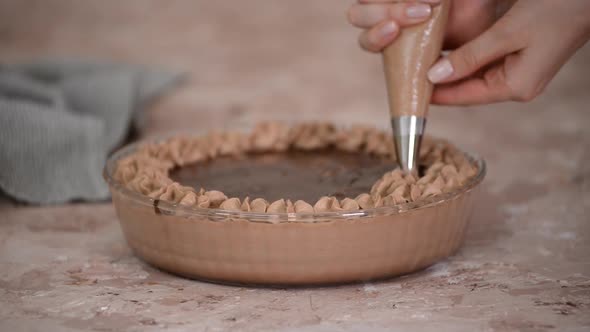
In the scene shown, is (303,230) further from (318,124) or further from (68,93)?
(68,93)

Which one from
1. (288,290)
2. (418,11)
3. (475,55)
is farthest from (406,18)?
(288,290)

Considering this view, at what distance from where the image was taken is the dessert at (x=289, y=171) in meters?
1.33

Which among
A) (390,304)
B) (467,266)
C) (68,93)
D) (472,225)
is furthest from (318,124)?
(68,93)

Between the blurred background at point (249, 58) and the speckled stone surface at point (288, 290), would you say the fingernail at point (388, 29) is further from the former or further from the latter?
the blurred background at point (249, 58)

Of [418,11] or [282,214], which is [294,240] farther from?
[418,11]

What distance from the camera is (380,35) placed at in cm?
150

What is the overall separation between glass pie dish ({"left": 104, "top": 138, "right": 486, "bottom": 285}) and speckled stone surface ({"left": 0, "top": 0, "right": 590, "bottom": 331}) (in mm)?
37

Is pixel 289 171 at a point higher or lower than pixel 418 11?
lower

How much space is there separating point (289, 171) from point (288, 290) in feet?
1.22

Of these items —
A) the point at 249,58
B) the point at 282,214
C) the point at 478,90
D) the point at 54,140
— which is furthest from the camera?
the point at 249,58

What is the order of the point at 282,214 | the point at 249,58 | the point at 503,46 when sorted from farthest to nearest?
the point at 249,58, the point at 503,46, the point at 282,214

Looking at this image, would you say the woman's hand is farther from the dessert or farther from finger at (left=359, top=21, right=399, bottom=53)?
the dessert

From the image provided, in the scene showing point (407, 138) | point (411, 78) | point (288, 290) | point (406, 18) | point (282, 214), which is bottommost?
point (288, 290)

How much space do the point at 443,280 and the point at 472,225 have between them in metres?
0.36
